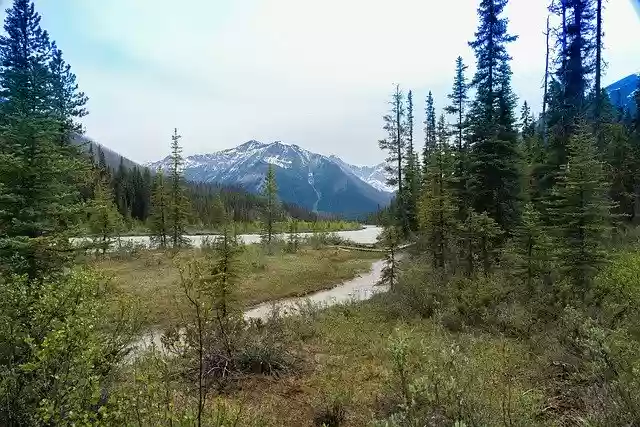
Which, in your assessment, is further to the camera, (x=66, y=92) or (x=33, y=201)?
(x=66, y=92)

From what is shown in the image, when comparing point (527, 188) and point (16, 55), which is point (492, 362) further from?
point (16, 55)

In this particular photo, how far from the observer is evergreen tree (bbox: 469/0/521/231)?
16.8 metres

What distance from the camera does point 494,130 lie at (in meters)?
17.1

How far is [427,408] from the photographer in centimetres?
445

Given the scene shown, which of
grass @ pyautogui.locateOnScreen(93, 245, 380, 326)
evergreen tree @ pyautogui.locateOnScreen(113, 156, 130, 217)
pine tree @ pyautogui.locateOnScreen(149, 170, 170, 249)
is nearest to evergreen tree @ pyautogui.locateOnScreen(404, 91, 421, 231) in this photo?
grass @ pyautogui.locateOnScreen(93, 245, 380, 326)

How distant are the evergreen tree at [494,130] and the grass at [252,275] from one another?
10466 mm

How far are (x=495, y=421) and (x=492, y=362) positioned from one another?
3.07m

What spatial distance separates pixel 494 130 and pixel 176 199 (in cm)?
2639

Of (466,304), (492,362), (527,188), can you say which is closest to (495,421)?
(492,362)

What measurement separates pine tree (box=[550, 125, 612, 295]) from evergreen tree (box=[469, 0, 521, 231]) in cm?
571

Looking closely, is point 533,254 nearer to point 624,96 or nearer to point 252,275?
point 252,275

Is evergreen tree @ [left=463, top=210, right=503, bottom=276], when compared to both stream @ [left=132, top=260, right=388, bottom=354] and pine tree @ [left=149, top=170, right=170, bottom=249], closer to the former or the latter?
stream @ [left=132, top=260, right=388, bottom=354]

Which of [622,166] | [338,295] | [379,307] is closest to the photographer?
[379,307]

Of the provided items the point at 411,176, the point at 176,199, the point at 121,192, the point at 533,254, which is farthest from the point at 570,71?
the point at 121,192
